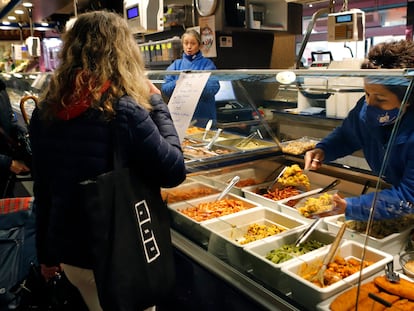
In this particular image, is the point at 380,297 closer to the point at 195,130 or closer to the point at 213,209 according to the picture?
the point at 213,209

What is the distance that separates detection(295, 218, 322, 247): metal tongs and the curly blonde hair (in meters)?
0.88

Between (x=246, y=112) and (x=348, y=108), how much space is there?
1.01 m

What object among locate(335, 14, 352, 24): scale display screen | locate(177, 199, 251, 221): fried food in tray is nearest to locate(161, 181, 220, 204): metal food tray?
locate(177, 199, 251, 221): fried food in tray

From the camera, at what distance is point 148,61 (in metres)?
6.26

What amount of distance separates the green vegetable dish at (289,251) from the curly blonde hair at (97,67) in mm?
794

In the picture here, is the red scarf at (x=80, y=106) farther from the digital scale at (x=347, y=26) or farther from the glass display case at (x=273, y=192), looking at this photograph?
the digital scale at (x=347, y=26)

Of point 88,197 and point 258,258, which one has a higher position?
point 88,197

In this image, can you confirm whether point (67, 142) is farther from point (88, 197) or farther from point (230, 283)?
point (230, 283)

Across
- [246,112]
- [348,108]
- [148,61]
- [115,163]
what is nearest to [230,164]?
[246,112]

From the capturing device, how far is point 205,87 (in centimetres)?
272

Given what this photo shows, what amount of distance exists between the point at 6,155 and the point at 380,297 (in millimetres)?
3074

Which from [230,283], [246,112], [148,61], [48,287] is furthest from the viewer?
[148,61]

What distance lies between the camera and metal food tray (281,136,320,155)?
2.55m

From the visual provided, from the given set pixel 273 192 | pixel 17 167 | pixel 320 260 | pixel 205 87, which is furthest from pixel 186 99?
pixel 17 167
